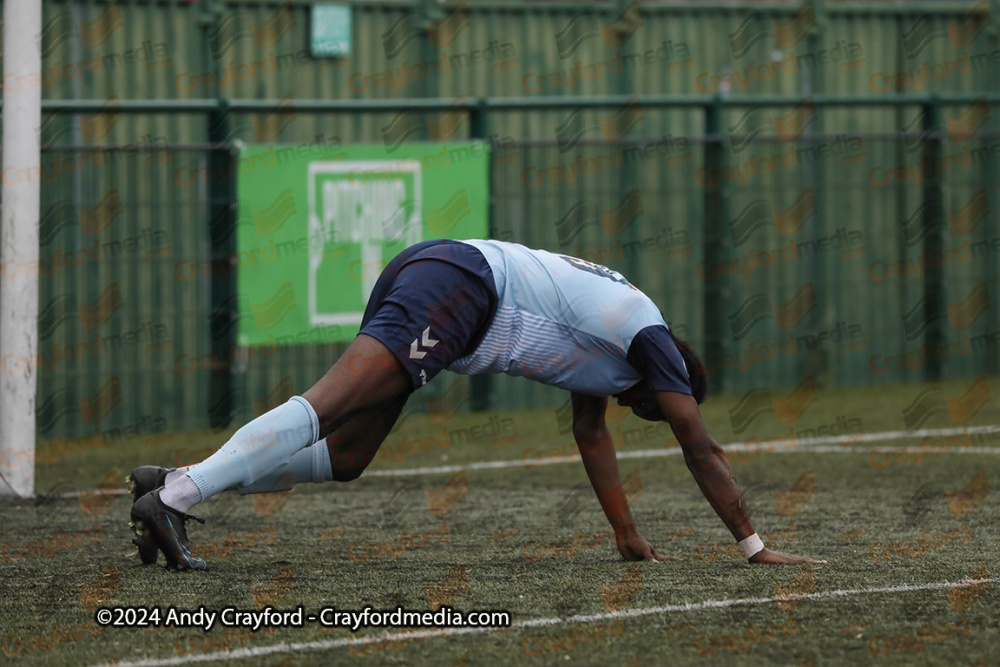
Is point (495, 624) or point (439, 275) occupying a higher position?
point (439, 275)

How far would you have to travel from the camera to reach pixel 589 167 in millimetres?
12328

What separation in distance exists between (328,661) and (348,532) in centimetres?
253

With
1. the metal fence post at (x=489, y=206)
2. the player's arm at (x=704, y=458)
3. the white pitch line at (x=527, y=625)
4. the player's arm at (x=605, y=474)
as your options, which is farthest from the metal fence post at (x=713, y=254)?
the white pitch line at (x=527, y=625)

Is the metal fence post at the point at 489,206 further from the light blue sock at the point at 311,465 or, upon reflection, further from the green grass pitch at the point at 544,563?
the light blue sock at the point at 311,465

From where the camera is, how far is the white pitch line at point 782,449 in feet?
30.1

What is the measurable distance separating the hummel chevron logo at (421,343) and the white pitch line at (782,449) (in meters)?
3.62

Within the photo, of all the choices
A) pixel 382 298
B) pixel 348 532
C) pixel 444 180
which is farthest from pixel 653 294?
pixel 382 298

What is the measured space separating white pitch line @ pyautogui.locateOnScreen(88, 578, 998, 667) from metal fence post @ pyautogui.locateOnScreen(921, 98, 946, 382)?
27.2ft

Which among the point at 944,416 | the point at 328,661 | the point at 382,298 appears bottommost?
the point at 944,416

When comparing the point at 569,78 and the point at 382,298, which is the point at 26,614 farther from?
the point at 569,78

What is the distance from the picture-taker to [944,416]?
11250mm

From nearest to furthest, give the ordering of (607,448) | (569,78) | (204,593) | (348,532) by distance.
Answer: (204,593) < (607,448) < (348,532) < (569,78)

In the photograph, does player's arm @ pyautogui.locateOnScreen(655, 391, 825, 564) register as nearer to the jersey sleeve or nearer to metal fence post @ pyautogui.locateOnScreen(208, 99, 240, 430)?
the jersey sleeve

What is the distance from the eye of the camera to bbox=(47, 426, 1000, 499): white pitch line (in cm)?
916
